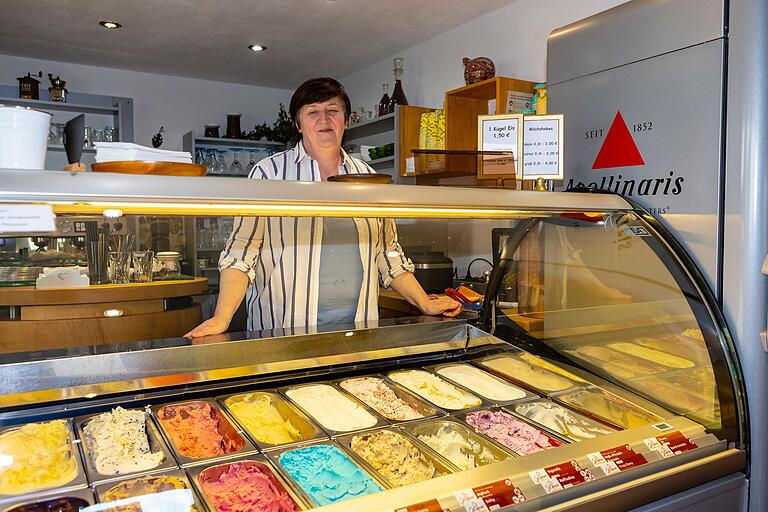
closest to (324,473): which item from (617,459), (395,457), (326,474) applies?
(326,474)

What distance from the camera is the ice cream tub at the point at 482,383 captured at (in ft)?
5.43

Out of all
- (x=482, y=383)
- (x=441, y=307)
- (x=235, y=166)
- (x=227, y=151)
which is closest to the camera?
(x=482, y=383)

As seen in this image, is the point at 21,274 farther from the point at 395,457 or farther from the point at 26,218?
the point at 395,457

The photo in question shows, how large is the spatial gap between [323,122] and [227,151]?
197 inches

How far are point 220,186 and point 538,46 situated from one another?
3.63m

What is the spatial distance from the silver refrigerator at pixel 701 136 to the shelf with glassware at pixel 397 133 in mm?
2955

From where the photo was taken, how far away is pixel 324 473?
48.4 inches

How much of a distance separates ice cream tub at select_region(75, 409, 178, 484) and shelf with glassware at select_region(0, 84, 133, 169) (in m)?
5.05

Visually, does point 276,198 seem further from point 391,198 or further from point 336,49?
point 336,49

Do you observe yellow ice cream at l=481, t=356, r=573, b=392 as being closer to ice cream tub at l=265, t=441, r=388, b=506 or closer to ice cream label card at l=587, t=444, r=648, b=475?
ice cream label card at l=587, t=444, r=648, b=475

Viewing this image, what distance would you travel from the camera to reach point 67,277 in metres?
3.06

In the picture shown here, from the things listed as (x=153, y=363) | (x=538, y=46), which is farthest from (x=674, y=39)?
(x=538, y=46)

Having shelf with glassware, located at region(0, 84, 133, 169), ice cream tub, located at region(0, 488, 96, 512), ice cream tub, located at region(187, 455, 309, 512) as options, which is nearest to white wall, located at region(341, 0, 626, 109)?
shelf with glassware, located at region(0, 84, 133, 169)

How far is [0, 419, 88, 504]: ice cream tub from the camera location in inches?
42.6
